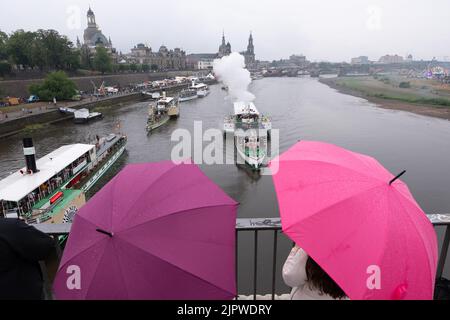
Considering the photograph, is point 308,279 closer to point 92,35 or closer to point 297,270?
point 297,270

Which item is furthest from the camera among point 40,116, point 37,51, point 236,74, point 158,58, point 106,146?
point 158,58

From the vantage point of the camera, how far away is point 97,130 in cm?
2520

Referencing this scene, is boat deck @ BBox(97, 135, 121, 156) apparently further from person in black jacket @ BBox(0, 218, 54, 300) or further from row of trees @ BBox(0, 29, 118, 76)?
row of trees @ BBox(0, 29, 118, 76)

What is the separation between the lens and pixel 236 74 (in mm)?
32250

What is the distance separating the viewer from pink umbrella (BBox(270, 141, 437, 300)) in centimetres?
130

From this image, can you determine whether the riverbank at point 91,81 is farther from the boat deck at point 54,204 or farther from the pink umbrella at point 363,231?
the pink umbrella at point 363,231

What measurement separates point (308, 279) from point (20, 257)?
1181mm

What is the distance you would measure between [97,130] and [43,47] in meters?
22.2

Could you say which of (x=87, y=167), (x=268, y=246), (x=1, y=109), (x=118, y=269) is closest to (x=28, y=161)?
(x=87, y=167)

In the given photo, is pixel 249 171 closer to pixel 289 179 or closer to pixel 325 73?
pixel 289 179

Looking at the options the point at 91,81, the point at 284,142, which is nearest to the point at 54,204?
the point at 284,142

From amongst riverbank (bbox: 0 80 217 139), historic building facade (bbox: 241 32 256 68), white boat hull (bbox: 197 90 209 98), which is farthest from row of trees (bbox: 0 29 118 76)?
historic building facade (bbox: 241 32 256 68)

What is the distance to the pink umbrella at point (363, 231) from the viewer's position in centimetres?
130

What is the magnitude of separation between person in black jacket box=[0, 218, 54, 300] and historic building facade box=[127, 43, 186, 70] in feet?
294
